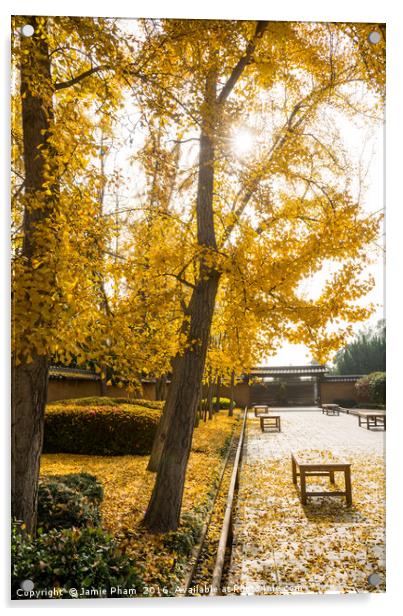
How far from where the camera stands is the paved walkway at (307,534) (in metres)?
3.24

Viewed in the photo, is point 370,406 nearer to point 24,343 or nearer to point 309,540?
point 309,540

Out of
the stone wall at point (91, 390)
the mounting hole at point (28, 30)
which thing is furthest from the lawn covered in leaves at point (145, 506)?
the mounting hole at point (28, 30)

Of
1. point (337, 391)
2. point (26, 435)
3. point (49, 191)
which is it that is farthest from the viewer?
point (337, 391)

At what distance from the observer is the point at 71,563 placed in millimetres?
2719

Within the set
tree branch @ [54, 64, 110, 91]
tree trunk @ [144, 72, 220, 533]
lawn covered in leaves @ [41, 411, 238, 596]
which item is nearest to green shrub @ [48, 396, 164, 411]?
lawn covered in leaves @ [41, 411, 238, 596]

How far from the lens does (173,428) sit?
389cm

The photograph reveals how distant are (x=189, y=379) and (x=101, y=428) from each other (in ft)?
11.6

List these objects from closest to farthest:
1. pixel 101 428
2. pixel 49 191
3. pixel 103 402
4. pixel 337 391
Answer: pixel 49 191 < pixel 337 391 < pixel 101 428 < pixel 103 402

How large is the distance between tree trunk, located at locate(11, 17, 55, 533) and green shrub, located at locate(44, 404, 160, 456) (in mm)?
3434

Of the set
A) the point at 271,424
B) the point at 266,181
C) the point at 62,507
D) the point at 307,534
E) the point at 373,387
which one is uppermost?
the point at 266,181

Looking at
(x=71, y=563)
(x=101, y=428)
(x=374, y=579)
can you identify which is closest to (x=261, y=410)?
(x=101, y=428)

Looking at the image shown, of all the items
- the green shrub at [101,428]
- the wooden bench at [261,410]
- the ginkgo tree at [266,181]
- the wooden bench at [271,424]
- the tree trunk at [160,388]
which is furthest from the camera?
the wooden bench at [261,410]

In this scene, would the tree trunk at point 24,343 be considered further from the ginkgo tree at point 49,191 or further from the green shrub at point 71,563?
the green shrub at point 71,563

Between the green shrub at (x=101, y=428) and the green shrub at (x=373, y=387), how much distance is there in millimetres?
3621
